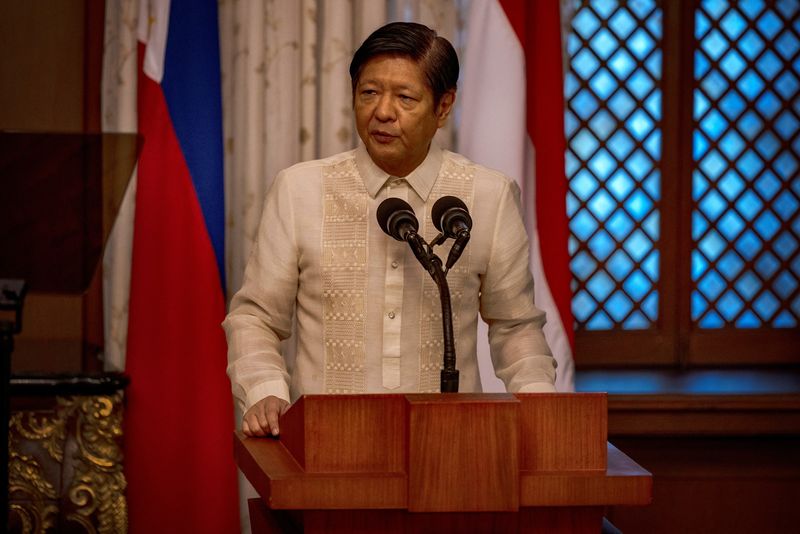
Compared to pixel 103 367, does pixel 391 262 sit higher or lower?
higher

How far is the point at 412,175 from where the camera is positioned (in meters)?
2.14

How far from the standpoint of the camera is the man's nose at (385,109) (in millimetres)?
1998

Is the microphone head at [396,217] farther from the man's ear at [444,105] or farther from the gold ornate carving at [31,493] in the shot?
the gold ornate carving at [31,493]

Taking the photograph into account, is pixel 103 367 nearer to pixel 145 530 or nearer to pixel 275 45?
pixel 145 530

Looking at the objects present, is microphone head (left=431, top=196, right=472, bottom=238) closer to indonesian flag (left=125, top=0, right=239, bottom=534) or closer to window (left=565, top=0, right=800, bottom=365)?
indonesian flag (left=125, top=0, right=239, bottom=534)

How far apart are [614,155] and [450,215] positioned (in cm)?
206

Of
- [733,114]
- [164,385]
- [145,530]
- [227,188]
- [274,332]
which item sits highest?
[733,114]

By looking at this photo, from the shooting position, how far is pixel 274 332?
2.11 meters

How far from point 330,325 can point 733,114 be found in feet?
6.62

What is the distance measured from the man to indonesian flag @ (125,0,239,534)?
0.88 metres

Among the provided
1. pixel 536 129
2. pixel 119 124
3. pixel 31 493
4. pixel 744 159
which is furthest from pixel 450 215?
Answer: pixel 744 159

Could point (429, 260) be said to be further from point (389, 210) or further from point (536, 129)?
point (536, 129)

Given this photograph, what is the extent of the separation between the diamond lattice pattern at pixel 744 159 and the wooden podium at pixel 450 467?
2292 millimetres

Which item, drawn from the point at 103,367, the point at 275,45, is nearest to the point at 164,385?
the point at 103,367
